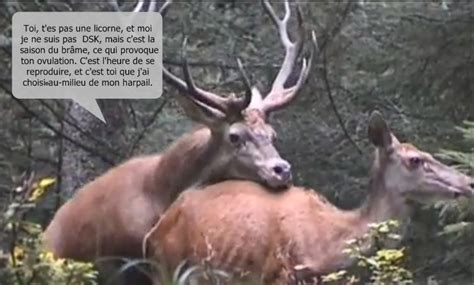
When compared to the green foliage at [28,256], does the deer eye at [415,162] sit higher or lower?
lower

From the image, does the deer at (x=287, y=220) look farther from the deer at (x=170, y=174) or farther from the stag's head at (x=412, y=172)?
the deer at (x=170, y=174)

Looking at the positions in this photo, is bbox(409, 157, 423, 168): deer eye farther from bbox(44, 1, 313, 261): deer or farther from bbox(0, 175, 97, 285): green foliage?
bbox(0, 175, 97, 285): green foliage

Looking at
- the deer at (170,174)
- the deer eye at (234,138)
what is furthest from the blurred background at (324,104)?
the deer eye at (234,138)

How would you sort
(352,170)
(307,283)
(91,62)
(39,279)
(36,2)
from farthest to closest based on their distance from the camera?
(352,170), (36,2), (307,283), (91,62), (39,279)

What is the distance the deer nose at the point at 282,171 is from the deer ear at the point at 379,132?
0.45m

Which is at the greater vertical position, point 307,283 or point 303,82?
point 303,82

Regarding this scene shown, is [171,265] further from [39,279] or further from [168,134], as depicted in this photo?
[39,279]

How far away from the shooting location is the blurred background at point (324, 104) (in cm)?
738

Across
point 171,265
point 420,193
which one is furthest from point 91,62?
point 420,193

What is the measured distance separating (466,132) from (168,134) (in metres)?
2.11

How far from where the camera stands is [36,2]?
26.1ft

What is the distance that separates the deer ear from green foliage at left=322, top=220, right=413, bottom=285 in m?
0.88

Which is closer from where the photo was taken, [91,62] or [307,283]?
[91,62]

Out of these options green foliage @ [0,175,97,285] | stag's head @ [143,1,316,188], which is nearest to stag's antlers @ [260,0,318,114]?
stag's head @ [143,1,316,188]
